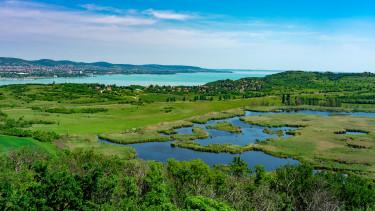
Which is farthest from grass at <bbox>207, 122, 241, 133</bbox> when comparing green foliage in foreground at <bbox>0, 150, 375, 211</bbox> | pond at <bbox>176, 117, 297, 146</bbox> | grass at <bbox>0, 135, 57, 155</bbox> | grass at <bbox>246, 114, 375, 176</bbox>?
green foliage in foreground at <bbox>0, 150, 375, 211</bbox>

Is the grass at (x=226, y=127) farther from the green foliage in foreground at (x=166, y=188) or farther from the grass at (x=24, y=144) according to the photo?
the green foliage in foreground at (x=166, y=188)

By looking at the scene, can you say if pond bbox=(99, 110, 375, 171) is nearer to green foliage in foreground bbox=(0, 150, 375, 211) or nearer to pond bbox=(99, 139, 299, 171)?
pond bbox=(99, 139, 299, 171)

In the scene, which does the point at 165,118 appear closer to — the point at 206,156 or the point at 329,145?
the point at 206,156

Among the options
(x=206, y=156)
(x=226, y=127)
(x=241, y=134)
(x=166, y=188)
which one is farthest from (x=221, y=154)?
(x=166, y=188)

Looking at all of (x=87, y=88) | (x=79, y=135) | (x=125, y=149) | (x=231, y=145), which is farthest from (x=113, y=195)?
(x=87, y=88)

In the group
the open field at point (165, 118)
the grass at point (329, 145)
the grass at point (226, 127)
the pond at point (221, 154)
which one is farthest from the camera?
the grass at point (226, 127)

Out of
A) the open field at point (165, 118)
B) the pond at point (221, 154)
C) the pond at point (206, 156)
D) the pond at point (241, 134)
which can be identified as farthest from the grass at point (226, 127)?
the pond at point (206, 156)
